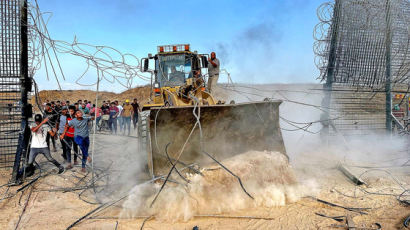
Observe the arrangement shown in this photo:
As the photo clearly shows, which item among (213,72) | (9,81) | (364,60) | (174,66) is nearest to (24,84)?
(9,81)

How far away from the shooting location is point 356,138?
8938 mm

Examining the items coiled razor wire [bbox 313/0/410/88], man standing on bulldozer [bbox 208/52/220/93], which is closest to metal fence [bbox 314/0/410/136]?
coiled razor wire [bbox 313/0/410/88]

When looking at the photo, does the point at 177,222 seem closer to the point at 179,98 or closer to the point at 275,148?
the point at 275,148

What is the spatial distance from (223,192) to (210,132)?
3.99 feet

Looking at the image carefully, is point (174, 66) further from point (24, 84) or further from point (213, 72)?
point (24, 84)

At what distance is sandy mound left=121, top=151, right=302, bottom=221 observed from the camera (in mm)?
4879

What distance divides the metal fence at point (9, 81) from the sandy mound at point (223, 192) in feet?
14.4

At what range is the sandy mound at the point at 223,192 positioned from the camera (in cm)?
488

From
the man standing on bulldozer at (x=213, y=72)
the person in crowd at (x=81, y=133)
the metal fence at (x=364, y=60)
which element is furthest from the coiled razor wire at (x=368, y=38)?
the person in crowd at (x=81, y=133)

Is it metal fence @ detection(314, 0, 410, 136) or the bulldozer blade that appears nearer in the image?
the bulldozer blade

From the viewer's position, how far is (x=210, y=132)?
5746 mm

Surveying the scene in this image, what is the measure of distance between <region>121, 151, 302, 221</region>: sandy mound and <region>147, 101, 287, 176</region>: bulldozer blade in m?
0.33

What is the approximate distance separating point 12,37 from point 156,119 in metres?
4.65

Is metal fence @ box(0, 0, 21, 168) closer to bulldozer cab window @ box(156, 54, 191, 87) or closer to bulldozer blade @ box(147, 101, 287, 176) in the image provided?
bulldozer cab window @ box(156, 54, 191, 87)
